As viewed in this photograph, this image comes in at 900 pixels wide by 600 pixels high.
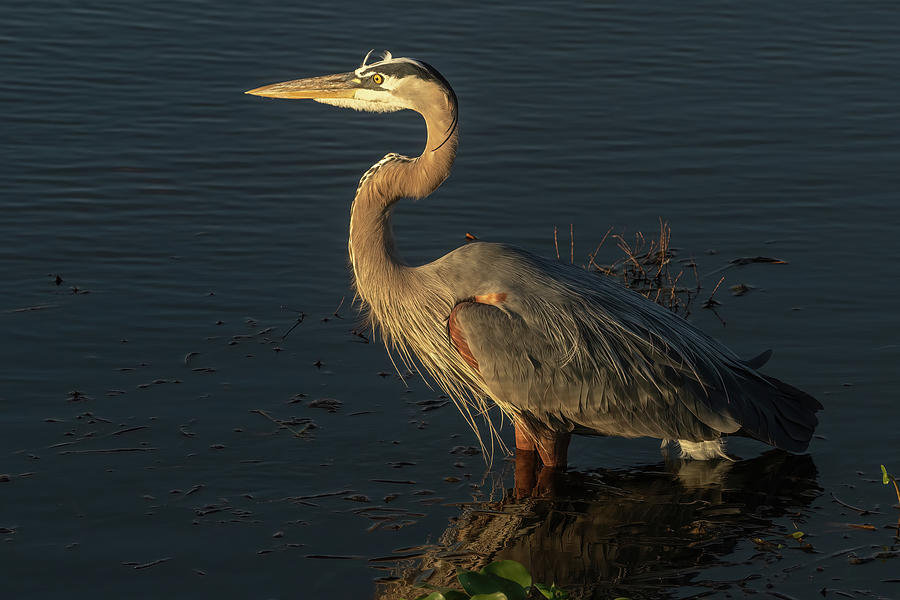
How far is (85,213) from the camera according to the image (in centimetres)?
Answer: 1123

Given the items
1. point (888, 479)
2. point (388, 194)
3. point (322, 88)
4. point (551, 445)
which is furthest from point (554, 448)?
point (322, 88)

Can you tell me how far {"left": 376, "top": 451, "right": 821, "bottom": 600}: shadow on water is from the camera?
6680 millimetres

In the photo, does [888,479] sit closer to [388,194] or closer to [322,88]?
[388,194]

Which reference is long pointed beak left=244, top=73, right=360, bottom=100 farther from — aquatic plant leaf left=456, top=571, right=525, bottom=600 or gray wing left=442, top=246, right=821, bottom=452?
aquatic plant leaf left=456, top=571, right=525, bottom=600

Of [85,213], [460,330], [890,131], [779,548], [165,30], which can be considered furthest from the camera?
[165,30]

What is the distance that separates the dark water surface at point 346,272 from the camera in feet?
22.8

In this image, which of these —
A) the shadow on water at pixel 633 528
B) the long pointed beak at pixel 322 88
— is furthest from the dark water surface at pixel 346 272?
the long pointed beak at pixel 322 88

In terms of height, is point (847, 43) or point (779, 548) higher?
point (847, 43)

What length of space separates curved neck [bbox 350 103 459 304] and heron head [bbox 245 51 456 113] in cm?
9

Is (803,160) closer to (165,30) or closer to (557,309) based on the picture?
(557,309)

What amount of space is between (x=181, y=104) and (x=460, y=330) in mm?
7319

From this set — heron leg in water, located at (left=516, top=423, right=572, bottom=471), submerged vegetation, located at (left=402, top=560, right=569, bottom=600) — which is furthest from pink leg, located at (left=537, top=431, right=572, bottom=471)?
submerged vegetation, located at (left=402, top=560, right=569, bottom=600)

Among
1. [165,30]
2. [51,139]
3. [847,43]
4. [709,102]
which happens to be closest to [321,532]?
[51,139]

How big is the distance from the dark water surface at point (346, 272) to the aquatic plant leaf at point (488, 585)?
1.02m
